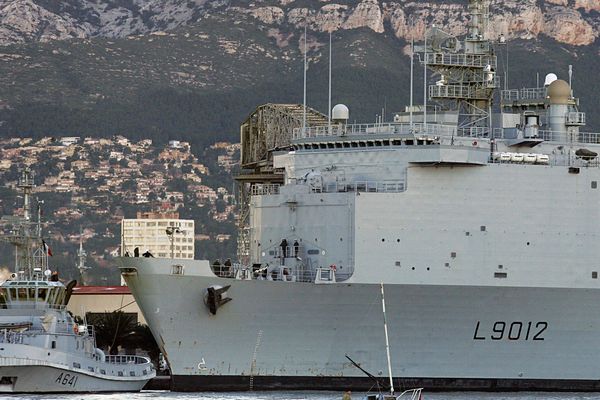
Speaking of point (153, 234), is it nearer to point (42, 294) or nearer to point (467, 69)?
point (42, 294)

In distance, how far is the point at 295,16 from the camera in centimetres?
13250

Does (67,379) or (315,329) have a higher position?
(315,329)

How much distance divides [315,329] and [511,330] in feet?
20.6

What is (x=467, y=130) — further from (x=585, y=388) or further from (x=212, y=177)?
(x=212, y=177)

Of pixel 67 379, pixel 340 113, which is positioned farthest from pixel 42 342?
pixel 340 113

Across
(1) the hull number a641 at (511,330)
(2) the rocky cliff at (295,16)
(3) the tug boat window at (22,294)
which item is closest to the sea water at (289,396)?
(1) the hull number a641 at (511,330)

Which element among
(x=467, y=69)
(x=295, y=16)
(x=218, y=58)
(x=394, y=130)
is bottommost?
(x=394, y=130)

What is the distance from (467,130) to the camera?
6338 centimetres

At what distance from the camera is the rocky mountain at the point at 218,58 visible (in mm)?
121250

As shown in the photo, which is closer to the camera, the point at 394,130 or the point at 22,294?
the point at 394,130

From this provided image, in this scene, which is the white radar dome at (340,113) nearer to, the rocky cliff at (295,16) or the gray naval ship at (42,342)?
the gray naval ship at (42,342)

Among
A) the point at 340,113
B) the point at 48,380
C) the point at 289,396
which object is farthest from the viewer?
the point at 340,113

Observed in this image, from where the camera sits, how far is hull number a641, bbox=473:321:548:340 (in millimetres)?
59906

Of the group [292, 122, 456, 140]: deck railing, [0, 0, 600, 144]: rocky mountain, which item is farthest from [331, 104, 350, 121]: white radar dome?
[0, 0, 600, 144]: rocky mountain
